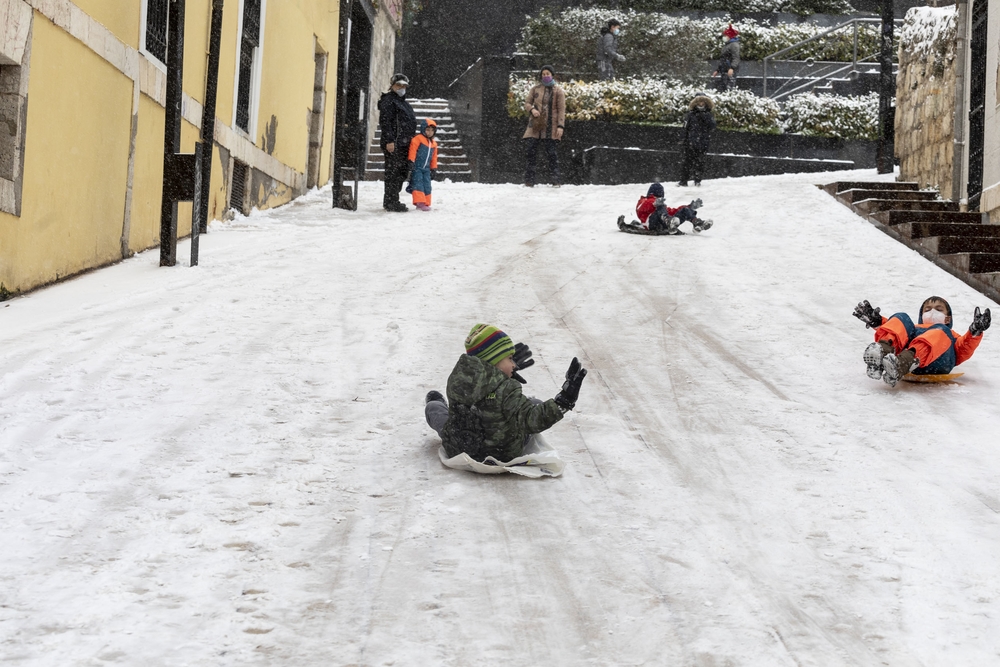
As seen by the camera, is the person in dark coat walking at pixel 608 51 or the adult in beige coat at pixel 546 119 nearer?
the adult in beige coat at pixel 546 119

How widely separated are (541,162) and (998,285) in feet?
46.4

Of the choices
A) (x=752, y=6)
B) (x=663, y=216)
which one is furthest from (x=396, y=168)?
(x=752, y=6)

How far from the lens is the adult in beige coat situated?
20203mm

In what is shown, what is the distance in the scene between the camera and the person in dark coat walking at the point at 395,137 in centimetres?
1590

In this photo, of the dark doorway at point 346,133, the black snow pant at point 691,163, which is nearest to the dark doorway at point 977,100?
the black snow pant at point 691,163

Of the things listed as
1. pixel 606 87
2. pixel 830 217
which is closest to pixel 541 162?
pixel 606 87

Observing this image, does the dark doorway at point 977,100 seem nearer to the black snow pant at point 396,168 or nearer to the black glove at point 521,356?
the black snow pant at point 396,168

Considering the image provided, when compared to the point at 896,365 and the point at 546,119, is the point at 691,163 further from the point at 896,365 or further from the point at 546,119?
the point at 896,365

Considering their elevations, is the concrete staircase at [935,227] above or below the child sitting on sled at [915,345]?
above

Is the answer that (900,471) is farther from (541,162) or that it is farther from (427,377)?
(541,162)

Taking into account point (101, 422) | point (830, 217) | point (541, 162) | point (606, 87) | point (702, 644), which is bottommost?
point (702, 644)

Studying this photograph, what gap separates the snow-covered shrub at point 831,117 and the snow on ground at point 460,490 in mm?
14654

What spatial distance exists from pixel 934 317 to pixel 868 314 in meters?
0.49

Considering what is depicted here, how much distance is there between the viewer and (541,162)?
76.9 feet
